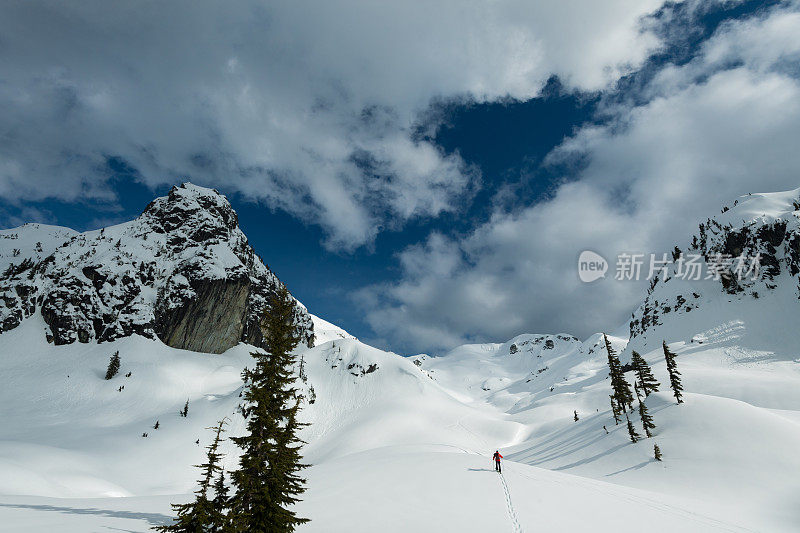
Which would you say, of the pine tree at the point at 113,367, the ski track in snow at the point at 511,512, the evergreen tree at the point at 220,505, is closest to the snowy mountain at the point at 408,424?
the ski track in snow at the point at 511,512

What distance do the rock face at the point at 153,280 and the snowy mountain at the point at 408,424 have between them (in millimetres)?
963

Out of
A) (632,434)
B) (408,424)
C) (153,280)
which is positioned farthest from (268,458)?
(153,280)

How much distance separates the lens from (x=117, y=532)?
13.2m

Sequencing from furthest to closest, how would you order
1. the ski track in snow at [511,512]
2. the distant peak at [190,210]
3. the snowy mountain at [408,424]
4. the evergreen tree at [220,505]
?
the distant peak at [190,210], the snowy mountain at [408,424], the ski track in snow at [511,512], the evergreen tree at [220,505]

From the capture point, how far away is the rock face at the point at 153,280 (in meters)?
92.7

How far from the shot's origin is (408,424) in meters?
83.5

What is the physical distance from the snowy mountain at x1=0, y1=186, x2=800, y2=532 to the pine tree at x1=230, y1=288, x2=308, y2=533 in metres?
3.30

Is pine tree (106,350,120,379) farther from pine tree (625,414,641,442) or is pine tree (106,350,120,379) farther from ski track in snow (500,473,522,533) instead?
pine tree (625,414,641,442)

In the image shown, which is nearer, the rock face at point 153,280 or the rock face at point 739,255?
the rock face at point 153,280

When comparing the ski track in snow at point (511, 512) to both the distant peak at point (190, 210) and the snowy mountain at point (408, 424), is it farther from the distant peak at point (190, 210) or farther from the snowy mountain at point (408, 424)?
the distant peak at point (190, 210)

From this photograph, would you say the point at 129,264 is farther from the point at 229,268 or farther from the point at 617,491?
the point at 617,491

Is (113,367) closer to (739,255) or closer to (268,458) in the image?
(268,458)

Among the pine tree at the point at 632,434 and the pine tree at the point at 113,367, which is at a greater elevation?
the pine tree at the point at 113,367

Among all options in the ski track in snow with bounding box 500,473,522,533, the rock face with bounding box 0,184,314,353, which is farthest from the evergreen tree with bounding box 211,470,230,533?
the rock face with bounding box 0,184,314,353
